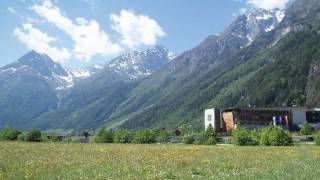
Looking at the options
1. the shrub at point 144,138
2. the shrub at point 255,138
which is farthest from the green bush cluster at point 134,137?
the shrub at point 255,138

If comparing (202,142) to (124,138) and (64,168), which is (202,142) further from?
(64,168)

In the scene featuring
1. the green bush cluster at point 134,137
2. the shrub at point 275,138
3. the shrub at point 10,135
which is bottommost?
the shrub at point 275,138

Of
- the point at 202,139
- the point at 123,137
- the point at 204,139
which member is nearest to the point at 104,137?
the point at 123,137

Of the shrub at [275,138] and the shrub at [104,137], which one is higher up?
the shrub at [104,137]

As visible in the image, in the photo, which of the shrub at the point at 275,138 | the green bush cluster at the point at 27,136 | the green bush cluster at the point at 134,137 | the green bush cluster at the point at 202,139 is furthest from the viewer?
the green bush cluster at the point at 27,136

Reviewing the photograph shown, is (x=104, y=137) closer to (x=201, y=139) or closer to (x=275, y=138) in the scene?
(x=201, y=139)

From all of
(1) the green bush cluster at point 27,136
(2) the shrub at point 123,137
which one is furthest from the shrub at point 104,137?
(1) the green bush cluster at point 27,136

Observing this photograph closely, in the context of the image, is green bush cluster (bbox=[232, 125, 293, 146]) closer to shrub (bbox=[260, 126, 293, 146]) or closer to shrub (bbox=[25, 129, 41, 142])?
shrub (bbox=[260, 126, 293, 146])

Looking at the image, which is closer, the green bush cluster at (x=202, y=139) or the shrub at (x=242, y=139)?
the shrub at (x=242, y=139)

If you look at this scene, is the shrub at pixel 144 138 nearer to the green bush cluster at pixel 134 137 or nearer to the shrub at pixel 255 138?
the green bush cluster at pixel 134 137

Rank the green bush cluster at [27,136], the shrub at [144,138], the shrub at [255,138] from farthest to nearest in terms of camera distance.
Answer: the green bush cluster at [27,136] → the shrub at [144,138] → the shrub at [255,138]

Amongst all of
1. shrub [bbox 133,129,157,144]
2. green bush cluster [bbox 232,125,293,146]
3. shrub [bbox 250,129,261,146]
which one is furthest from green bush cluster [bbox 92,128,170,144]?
green bush cluster [bbox 232,125,293,146]

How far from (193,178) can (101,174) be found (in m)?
5.11

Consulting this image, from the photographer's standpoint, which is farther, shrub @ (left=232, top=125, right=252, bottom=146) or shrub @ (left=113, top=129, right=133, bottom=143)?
shrub @ (left=113, top=129, right=133, bottom=143)
